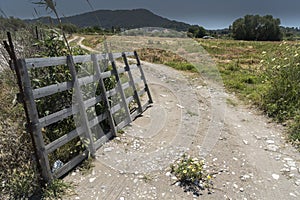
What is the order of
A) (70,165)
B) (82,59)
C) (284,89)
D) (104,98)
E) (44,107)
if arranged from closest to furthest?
(70,165) < (44,107) < (82,59) < (104,98) < (284,89)

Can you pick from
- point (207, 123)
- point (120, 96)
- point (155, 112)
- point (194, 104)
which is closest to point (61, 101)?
point (120, 96)

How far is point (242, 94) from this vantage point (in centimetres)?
776

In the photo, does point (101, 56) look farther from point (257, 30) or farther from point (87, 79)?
point (257, 30)

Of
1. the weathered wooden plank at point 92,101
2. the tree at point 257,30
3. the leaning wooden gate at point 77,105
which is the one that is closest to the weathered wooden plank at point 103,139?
the leaning wooden gate at point 77,105

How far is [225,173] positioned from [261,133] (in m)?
1.97

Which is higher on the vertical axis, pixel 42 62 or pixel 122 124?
pixel 42 62

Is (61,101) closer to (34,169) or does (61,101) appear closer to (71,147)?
(71,147)

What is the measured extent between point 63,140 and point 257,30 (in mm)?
68274

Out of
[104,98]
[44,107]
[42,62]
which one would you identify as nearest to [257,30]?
[104,98]

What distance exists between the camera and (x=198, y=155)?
405 centimetres

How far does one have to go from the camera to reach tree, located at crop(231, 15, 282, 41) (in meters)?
61.9

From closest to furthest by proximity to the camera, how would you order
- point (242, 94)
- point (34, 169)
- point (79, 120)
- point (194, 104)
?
1. point (34, 169)
2. point (79, 120)
3. point (194, 104)
4. point (242, 94)

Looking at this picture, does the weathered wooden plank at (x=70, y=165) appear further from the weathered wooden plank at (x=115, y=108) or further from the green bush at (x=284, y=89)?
the green bush at (x=284, y=89)

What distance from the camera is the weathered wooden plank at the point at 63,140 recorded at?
10.1 feet
